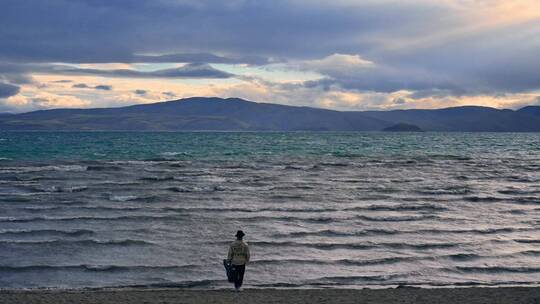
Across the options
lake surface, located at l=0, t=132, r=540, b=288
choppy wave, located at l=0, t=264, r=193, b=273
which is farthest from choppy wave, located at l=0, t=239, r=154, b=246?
choppy wave, located at l=0, t=264, r=193, b=273

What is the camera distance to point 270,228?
91.8 ft

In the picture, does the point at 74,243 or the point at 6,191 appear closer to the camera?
the point at 74,243

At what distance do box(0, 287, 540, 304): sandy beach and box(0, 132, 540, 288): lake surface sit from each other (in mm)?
1537

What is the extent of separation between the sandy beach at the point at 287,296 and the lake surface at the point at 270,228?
60.5 inches

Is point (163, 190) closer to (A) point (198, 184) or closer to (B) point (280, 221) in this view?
(A) point (198, 184)

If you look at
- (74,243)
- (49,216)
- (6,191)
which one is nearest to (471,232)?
(74,243)

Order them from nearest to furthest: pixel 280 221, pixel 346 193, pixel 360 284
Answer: pixel 360 284 < pixel 280 221 < pixel 346 193

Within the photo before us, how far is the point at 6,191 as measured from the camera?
3928cm

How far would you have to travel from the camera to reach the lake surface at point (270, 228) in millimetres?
20531

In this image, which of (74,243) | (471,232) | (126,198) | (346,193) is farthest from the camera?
(346,193)

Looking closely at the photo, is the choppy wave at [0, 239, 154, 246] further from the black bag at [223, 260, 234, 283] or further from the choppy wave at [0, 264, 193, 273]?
the black bag at [223, 260, 234, 283]

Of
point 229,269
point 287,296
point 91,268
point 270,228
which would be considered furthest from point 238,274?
point 270,228

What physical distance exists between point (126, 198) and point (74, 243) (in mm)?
12568

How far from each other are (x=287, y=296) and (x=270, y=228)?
1100 cm
